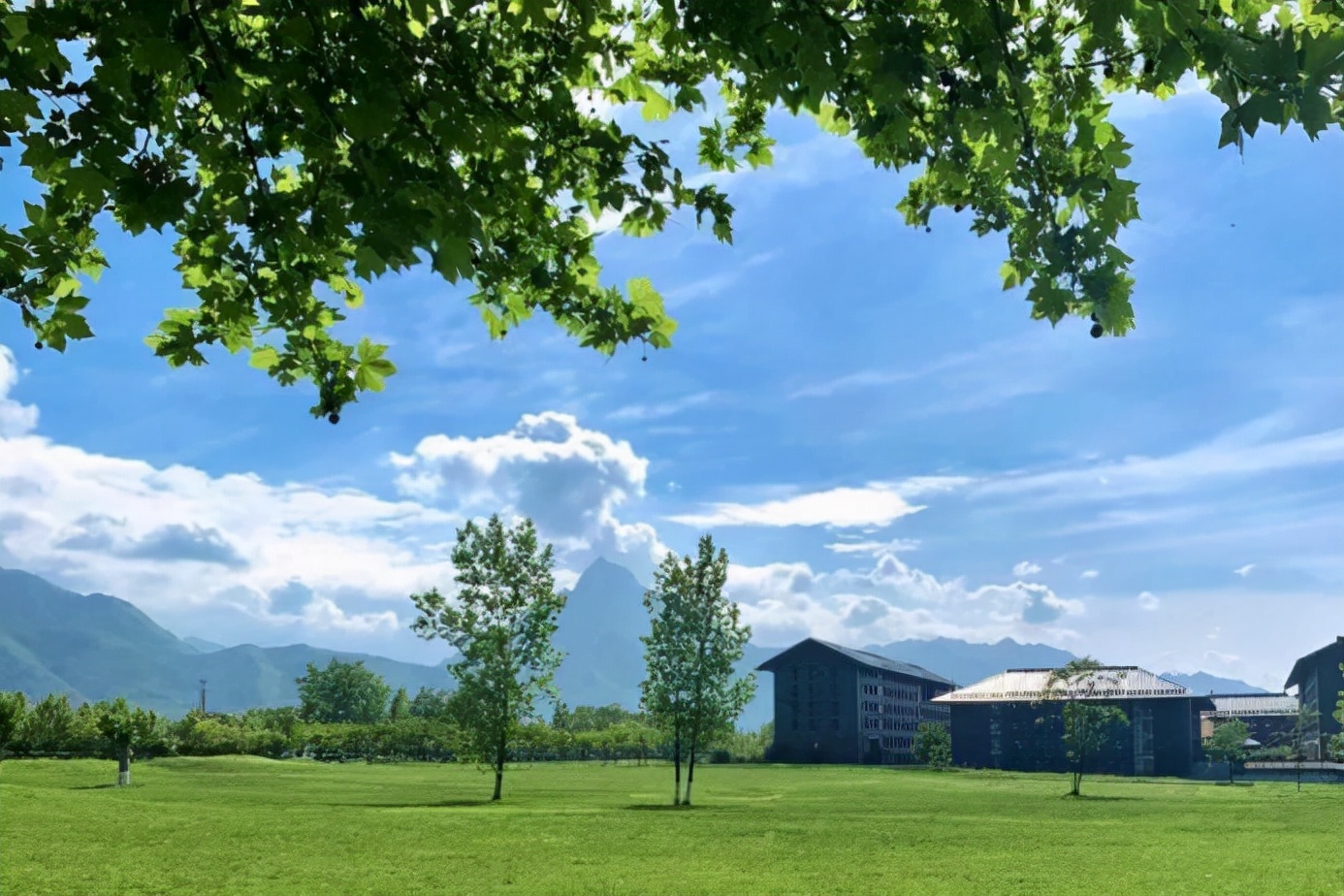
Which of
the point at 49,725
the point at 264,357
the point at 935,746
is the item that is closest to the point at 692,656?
the point at 264,357

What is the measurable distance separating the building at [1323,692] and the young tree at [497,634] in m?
82.3

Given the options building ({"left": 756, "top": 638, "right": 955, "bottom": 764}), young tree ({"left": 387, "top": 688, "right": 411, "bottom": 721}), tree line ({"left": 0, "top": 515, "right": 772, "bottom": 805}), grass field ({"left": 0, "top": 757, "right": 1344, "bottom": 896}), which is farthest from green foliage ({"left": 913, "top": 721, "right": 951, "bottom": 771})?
young tree ({"left": 387, "top": 688, "right": 411, "bottom": 721})

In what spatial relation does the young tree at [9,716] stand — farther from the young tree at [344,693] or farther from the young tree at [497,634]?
the young tree at [344,693]

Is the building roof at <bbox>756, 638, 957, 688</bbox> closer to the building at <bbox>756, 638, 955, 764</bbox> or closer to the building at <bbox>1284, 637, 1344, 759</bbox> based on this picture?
the building at <bbox>756, 638, 955, 764</bbox>

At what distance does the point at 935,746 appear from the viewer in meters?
95.4

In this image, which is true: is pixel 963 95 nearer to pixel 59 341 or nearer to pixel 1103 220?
pixel 1103 220

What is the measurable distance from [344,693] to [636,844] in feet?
412

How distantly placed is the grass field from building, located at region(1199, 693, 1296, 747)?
3139 inches

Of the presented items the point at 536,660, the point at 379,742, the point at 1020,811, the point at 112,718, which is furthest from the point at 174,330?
the point at 379,742

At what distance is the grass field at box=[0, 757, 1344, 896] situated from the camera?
18.1 meters

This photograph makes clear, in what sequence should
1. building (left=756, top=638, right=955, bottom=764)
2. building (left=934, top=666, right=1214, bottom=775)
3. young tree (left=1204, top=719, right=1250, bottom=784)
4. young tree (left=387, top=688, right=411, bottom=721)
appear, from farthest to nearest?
young tree (left=387, top=688, right=411, bottom=721), building (left=756, top=638, right=955, bottom=764), building (left=934, top=666, right=1214, bottom=775), young tree (left=1204, top=719, right=1250, bottom=784)

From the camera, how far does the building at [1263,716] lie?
378ft

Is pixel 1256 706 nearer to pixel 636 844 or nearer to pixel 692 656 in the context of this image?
pixel 692 656

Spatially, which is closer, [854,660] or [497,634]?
[497,634]
